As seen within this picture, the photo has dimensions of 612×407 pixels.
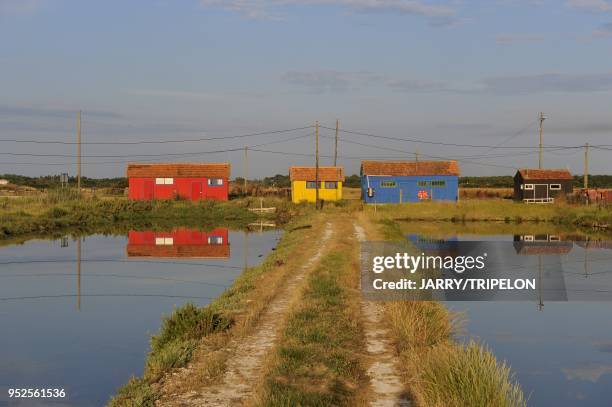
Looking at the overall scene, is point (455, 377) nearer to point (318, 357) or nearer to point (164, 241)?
point (318, 357)

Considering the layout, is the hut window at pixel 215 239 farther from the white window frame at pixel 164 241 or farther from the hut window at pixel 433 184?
the hut window at pixel 433 184

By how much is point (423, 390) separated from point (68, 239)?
2964 cm

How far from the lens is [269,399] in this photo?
7156mm

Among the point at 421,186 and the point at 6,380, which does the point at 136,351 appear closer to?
the point at 6,380

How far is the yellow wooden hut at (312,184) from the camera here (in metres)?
62.7

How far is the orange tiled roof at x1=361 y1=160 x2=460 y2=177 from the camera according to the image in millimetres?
61438

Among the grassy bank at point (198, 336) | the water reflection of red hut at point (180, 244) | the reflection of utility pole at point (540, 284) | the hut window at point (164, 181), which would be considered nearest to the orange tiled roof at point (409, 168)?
the hut window at point (164, 181)

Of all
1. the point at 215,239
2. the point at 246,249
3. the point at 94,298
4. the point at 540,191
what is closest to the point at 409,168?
the point at 540,191

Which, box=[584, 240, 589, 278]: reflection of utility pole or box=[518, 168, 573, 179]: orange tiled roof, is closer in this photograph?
box=[584, 240, 589, 278]: reflection of utility pole

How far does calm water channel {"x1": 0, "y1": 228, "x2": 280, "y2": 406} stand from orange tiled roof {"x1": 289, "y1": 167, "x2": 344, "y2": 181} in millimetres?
29544

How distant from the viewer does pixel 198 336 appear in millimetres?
10773

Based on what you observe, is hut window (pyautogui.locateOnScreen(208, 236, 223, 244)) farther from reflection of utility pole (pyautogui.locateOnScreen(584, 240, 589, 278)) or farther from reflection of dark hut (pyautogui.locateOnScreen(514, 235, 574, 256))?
reflection of utility pole (pyautogui.locateOnScreen(584, 240, 589, 278))

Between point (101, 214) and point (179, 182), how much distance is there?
13.5 m

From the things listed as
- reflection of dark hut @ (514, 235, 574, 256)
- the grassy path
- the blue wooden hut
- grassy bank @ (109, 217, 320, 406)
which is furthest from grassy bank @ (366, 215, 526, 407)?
the blue wooden hut
